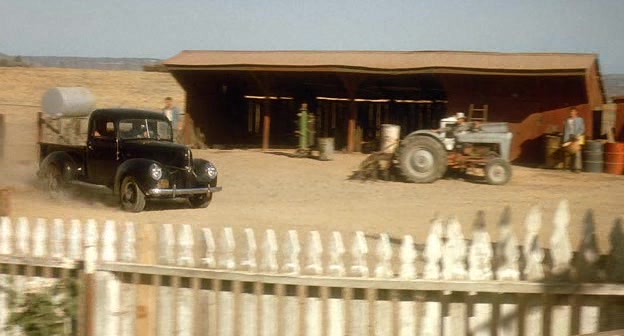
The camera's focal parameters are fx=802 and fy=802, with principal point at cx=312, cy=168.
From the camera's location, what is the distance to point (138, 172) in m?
13.5

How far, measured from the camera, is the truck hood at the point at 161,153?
1373 centimetres

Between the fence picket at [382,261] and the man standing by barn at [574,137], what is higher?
the man standing by barn at [574,137]

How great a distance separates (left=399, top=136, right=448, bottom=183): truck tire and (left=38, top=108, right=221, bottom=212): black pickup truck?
4.66 meters

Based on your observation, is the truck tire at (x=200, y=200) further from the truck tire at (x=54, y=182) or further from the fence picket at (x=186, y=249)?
the fence picket at (x=186, y=249)

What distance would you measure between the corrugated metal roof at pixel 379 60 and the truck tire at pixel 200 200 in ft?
25.8

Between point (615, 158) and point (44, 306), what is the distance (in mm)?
15962

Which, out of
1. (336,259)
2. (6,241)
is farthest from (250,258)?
(6,241)

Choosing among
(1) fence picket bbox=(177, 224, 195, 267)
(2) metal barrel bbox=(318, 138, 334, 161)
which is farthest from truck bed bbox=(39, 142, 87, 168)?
(1) fence picket bbox=(177, 224, 195, 267)

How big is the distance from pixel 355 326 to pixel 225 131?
21.6m

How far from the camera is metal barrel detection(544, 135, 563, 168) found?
1923cm

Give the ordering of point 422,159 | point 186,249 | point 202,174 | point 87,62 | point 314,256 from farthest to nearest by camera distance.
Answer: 1. point 87,62
2. point 422,159
3. point 202,174
4. point 186,249
5. point 314,256

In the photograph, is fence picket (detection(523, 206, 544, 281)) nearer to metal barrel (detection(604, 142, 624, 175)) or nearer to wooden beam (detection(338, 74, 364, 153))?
metal barrel (detection(604, 142, 624, 175))

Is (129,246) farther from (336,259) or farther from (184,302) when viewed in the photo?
(336,259)

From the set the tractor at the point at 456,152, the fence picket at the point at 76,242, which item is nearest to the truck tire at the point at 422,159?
the tractor at the point at 456,152
